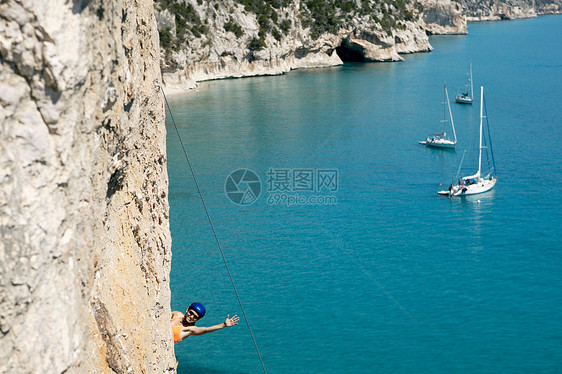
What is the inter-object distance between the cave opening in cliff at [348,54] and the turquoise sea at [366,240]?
96.7ft

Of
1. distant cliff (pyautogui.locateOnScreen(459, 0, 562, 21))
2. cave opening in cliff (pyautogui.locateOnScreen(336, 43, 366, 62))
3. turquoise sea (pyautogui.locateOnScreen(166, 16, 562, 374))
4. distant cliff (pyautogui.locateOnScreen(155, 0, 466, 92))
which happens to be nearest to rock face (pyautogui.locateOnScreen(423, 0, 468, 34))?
distant cliff (pyautogui.locateOnScreen(155, 0, 466, 92))

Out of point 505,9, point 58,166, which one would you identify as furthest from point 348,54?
point 505,9

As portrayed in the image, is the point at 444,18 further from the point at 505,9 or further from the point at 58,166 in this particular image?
the point at 58,166

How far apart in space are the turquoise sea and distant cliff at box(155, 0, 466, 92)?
1041cm

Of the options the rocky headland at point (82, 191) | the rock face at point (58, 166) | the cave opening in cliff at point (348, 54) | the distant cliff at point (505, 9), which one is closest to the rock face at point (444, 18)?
the distant cliff at point (505, 9)

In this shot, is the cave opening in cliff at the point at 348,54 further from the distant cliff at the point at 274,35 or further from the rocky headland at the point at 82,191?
the rocky headland at the point at 82,191

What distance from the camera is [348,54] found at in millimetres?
83000

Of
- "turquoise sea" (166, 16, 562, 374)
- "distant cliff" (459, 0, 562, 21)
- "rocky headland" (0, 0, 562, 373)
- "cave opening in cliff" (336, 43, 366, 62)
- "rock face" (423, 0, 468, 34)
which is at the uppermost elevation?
"distant cliff" (459, 0, 562, 21)

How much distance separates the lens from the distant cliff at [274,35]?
202ft

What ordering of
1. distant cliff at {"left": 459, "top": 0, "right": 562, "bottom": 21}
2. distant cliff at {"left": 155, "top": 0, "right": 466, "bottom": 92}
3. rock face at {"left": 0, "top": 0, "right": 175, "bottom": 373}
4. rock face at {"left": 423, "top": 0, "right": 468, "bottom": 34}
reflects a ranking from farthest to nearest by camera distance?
distant cliff at {"left": 459, "top": 0, "right": 562, "bottom": 21} → rock face at {"left": 423, "top": 0, "right": 468, "bottom": 34} → distant cliff at {"left": 155, "top": 0, "right": 466, "bottom": 92} → rock face at {"left": 0, "top": 0, "right": 175, "bottom": 373}

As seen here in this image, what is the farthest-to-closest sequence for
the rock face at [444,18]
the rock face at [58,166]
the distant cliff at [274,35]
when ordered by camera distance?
1. the rock face at [444,18]
2. the distant cliff at [274,35]
3. the rock face at [58,166]

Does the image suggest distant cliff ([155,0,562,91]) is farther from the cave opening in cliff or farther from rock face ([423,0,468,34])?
A: rock face ([423,0,468,34])

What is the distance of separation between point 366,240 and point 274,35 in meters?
48.7

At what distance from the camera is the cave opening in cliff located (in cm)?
8187
